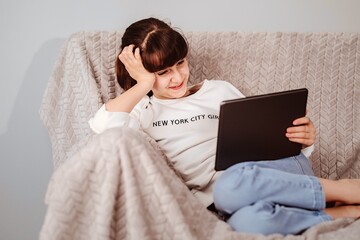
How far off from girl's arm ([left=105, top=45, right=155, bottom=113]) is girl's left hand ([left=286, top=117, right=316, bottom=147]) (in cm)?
38

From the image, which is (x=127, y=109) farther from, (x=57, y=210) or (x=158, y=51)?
(x=57, y=210)

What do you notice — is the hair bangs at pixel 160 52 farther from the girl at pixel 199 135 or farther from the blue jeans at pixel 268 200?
the blue jeans at pixel 268 200

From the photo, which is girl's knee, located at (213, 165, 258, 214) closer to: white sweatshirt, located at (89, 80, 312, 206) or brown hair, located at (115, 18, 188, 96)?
white sweatshirt, located at (89, 80, 312, 206)

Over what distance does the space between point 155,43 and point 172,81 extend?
0.38ft

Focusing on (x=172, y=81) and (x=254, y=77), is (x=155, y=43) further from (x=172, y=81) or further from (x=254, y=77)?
(x=254, y=77)

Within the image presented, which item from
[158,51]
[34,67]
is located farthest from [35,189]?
[158,51]

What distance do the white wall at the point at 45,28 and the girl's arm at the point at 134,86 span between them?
29cm

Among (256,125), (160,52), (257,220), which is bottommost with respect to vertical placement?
(257,220)

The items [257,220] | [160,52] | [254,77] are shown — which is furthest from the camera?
[254,77]

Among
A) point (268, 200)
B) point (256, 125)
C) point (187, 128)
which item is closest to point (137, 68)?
point (187, 128)

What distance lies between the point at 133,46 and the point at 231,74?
1.13ft

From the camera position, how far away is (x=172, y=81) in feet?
3.71

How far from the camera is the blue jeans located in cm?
81

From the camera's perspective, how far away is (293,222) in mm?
831
